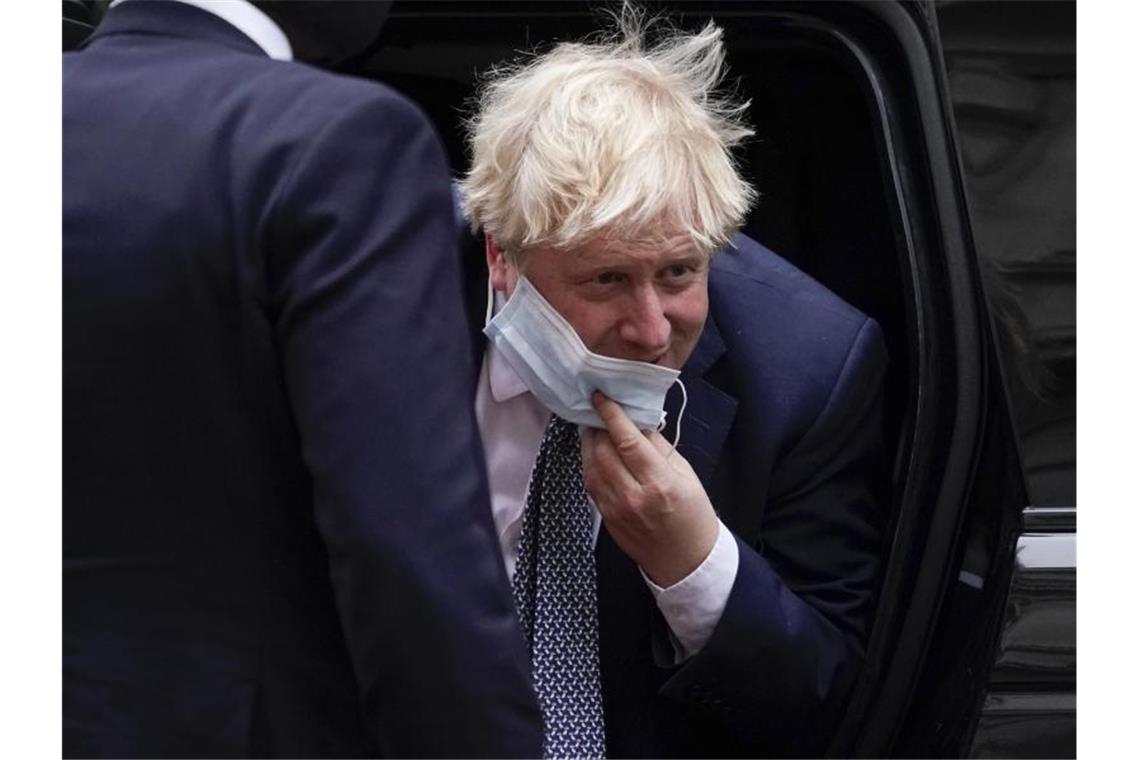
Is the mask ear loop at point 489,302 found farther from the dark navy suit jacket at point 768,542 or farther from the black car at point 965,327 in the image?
the black car at point 965,327

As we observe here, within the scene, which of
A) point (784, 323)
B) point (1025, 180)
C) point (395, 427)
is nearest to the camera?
point (395, 427)

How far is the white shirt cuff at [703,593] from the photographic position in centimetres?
220

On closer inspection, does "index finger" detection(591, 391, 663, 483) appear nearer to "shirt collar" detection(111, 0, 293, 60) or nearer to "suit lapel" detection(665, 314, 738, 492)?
"suit lapel" detection(665, 314, 738, 492)

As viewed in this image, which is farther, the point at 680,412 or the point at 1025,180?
the point at 680,412

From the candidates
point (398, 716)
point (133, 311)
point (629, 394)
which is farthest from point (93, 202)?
point (629, 394)

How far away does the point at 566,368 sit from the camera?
2.18 meters

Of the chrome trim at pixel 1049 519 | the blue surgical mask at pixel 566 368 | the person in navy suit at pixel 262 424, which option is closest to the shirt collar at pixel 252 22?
the person in navy suit at pixel 262 424

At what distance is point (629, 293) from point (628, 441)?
175 mm

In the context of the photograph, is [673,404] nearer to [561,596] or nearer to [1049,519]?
[561,596]

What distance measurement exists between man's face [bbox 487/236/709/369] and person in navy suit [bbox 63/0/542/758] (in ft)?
1.40

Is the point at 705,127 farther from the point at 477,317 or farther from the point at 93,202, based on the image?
→ the point at 93,202

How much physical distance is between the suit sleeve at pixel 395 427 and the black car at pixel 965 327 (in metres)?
0.59

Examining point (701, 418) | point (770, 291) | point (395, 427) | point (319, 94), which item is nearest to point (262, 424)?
point (395, 427)

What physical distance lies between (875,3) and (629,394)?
1.87ft
